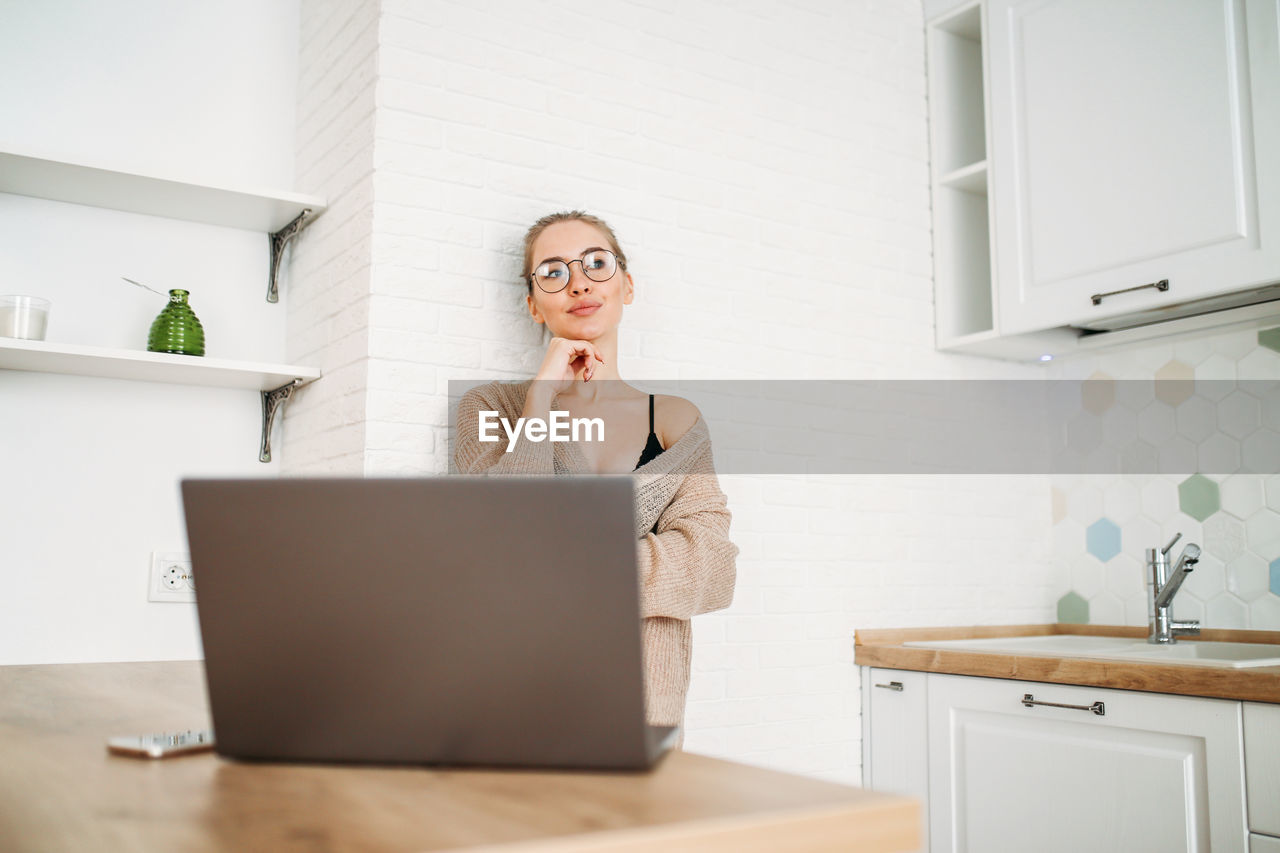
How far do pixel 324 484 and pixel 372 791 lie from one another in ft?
0.65

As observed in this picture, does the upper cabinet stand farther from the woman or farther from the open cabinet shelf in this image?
the woman

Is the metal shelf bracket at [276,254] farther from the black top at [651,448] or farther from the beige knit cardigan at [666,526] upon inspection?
the black top at [651,448]

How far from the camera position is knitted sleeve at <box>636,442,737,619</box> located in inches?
71.7

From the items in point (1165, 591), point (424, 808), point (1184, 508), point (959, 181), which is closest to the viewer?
point (424, 808)

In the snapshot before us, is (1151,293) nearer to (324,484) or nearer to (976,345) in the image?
(976,345)

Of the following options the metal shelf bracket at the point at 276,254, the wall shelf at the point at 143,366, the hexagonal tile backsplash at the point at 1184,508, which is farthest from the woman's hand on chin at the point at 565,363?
the hexagonal tile backsplash at the point at 1184,508

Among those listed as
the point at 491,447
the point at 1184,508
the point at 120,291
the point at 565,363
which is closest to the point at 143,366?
the point at 120,291

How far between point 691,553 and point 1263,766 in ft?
3.42

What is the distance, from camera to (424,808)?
0.57 metres

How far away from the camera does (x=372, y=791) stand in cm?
61

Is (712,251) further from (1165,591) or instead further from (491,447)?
(1165,591)

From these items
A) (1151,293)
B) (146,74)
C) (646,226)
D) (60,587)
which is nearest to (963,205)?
(1151,293)

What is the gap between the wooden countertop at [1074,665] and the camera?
1809 millimetres

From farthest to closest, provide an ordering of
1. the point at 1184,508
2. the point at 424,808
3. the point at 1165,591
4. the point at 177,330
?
the point at 1184,508, the point at 1165,591, the point at 177,330, the point at 424,808
